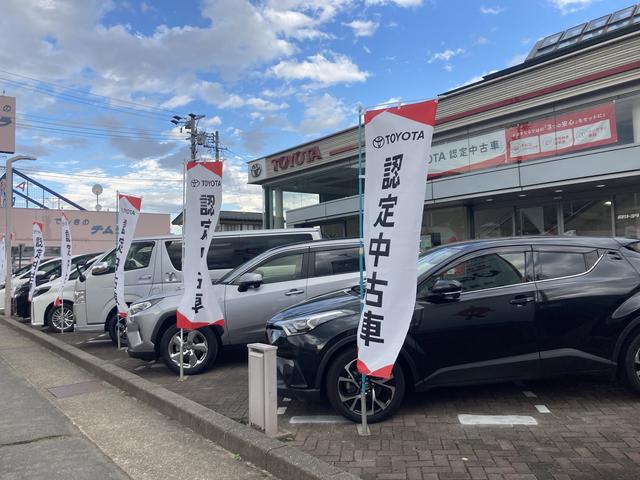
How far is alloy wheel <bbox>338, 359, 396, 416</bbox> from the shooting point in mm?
4621

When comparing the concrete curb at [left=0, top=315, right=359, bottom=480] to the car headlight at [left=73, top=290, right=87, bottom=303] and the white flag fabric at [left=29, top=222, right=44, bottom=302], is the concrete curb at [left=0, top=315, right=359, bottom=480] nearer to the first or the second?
the car headlight at [left=73, top=290, right=87, bottom=303]

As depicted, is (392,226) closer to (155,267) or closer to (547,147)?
(155,267)

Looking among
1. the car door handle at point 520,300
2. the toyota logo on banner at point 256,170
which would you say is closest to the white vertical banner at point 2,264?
the toyota logo on banner at point 256,170

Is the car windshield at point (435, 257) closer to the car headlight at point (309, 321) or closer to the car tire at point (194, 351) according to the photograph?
the car headlight at point (309, 321)

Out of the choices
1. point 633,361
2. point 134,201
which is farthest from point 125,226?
point 633,361

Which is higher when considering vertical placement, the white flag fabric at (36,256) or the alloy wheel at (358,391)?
the white flag fabric at (36,256)

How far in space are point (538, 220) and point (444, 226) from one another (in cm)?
319

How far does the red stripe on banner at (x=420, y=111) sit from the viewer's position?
3951 mm

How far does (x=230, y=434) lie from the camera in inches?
173

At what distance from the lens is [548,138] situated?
14.8 meters

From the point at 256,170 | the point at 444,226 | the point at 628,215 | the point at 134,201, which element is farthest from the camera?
the point at 256,170

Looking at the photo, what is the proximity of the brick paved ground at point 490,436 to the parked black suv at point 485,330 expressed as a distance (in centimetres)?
32

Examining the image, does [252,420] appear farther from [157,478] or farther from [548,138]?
[548,138]

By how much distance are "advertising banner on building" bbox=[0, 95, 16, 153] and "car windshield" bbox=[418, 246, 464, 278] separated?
1811 inches
